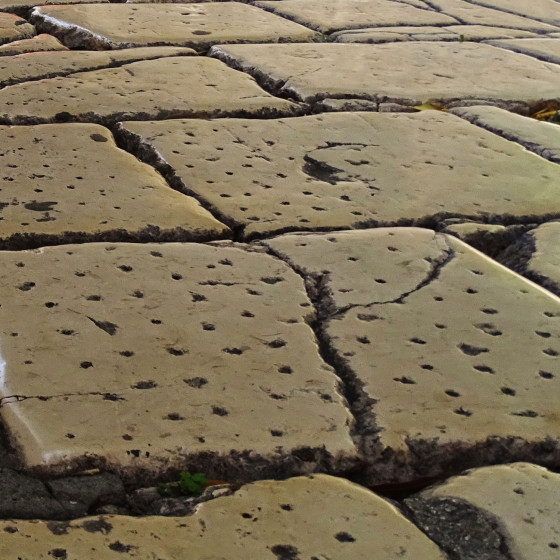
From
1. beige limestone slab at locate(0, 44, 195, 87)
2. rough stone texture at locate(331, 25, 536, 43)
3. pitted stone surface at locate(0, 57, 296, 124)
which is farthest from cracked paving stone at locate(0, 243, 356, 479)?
rough stone texture at locate(331, 25, 536, 43)

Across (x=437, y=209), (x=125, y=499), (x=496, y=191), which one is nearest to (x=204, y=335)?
(x=125, y=499)

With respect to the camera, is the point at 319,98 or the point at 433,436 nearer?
the point at 433,436

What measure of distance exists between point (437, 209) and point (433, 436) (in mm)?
905

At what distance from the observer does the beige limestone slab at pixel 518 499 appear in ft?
3.79

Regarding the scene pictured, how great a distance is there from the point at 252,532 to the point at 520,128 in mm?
1868

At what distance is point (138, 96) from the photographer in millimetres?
2701

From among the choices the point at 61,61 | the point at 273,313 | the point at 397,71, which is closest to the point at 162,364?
the point at 273,313

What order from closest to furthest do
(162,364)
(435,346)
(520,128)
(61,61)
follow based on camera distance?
1. (162,364)
2. (435,346)
3. (520,128)
4. (61,61)

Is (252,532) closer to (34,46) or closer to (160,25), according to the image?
(34,46)

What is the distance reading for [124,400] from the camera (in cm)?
133

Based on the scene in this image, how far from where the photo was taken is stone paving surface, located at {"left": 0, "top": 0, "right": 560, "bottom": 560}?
1.18 metres

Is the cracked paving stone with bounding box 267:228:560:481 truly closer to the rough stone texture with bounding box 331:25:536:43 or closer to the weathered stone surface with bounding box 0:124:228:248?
the weathered stone surface with bounding box 0:124:228:248

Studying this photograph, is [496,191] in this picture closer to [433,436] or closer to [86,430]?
[433,436]

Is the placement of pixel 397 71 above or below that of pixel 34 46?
above
